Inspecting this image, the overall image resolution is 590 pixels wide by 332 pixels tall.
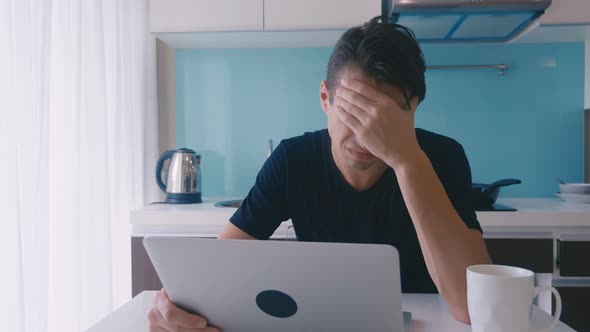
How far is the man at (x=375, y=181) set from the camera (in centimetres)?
96

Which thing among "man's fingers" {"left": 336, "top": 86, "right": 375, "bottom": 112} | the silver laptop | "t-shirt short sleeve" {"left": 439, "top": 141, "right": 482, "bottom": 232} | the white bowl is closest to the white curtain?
the silver laptop

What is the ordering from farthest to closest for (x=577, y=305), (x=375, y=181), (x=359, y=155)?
1. (x=577, y=305)
2. (x=375, y=181)
3. (x=359, y=155)

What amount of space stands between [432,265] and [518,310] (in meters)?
0.31

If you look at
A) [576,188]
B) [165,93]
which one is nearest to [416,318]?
[576,188]

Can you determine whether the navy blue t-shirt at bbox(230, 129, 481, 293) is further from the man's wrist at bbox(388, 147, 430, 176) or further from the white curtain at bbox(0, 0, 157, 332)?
the white curtain at bbox(0, 0, 157, 332)

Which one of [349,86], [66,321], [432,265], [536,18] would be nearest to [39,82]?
[66,321]

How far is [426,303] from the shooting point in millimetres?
983

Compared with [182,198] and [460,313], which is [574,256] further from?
[182,198]

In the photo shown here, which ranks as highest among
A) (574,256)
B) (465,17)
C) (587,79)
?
(465,17)

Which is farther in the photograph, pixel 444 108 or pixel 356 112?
pixel 444 108

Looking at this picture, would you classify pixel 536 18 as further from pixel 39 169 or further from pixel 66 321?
pixel 66 321

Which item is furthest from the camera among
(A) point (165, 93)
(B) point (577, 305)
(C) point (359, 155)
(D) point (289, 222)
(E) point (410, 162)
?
(A) point (165, 93)

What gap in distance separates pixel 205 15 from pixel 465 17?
1111 mm

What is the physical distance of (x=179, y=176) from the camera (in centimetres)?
221
